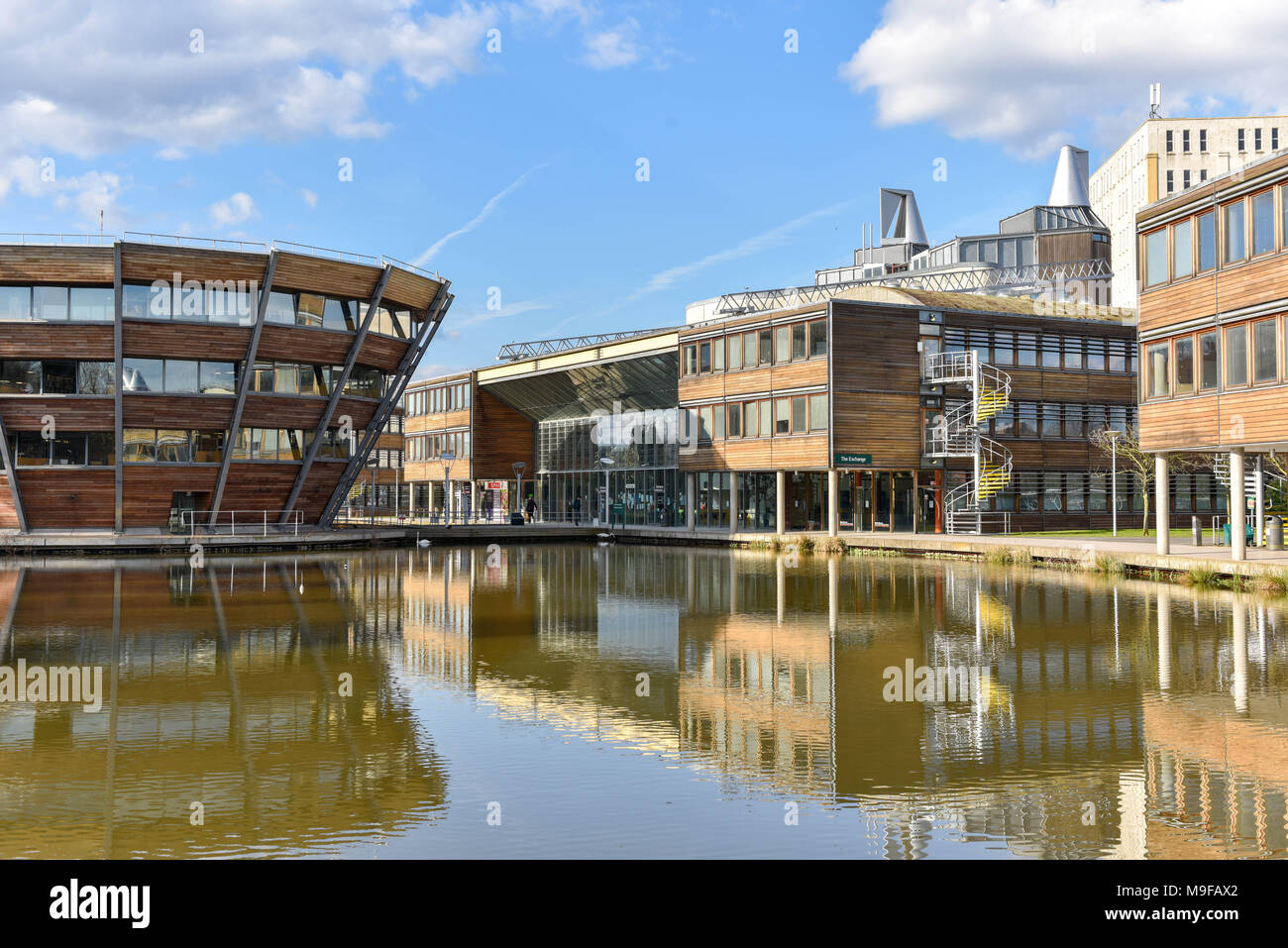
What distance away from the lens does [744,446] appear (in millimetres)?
52844

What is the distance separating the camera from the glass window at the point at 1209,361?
29.3m

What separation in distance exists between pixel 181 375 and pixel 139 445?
326 cm

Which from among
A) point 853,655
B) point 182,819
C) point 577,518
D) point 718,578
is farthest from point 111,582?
point 577,518

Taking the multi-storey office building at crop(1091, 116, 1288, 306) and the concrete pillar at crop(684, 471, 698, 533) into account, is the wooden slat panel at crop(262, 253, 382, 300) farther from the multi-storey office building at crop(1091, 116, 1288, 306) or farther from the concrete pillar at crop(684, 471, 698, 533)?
the multi-storey office building at crop(1091, 116, 1288, 306)

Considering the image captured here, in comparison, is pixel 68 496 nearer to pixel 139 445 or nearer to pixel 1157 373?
pixel 139 445

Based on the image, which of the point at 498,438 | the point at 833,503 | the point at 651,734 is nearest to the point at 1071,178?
the point at 498,438

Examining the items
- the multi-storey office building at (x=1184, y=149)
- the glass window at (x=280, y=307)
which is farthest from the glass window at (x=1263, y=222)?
the multi-storey office building at (x=1184, y=149)

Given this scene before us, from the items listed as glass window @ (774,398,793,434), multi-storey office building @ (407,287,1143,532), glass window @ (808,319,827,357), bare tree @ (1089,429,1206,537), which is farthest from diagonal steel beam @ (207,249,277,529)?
bare tree @ (1089,429,1206,537)

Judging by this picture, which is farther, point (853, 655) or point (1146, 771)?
point (853, 655)

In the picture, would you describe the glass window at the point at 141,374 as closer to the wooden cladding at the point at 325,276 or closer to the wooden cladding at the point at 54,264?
the wooden cladding at the point at 54,264

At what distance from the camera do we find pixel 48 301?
43656mm

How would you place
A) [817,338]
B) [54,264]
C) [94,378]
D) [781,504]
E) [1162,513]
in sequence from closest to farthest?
[1162,513]
[54,264]
[94,378]
[817,338]
[781,504]
